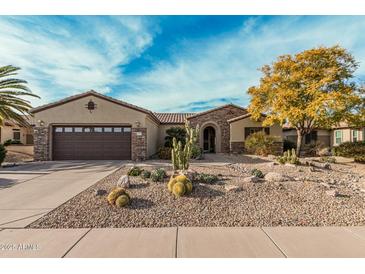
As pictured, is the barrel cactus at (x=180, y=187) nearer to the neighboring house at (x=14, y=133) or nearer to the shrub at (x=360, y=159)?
the shrub at (x=360, y=159)

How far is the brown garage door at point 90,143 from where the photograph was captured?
14727mm

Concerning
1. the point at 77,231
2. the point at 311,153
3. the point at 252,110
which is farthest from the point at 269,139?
the point at 77,231

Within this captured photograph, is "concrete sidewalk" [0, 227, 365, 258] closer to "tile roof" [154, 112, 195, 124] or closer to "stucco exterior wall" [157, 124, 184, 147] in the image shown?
"stucco exterior wall" [157, 124, 184, 147]

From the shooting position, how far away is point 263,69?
56.3ft

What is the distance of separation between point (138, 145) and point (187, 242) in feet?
36.8

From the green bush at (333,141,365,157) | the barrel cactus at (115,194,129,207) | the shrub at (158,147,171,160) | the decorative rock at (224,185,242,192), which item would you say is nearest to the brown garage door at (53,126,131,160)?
the shrub at (158,147,171,160)

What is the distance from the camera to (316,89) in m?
13.9

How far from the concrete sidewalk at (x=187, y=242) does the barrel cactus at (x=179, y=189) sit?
1568mm

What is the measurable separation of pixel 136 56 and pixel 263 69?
10.9 m

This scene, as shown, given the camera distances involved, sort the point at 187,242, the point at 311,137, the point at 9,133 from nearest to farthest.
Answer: the point at 187,242 < the point at 9,133 < the point at 311,137

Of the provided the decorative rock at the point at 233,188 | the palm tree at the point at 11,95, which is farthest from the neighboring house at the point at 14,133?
the decorative rock at the point at 233,188

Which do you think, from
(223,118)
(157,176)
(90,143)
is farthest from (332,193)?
(223,118)

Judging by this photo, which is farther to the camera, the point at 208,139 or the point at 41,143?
the point at 208,139

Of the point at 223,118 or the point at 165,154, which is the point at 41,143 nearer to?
the point at 165,154
